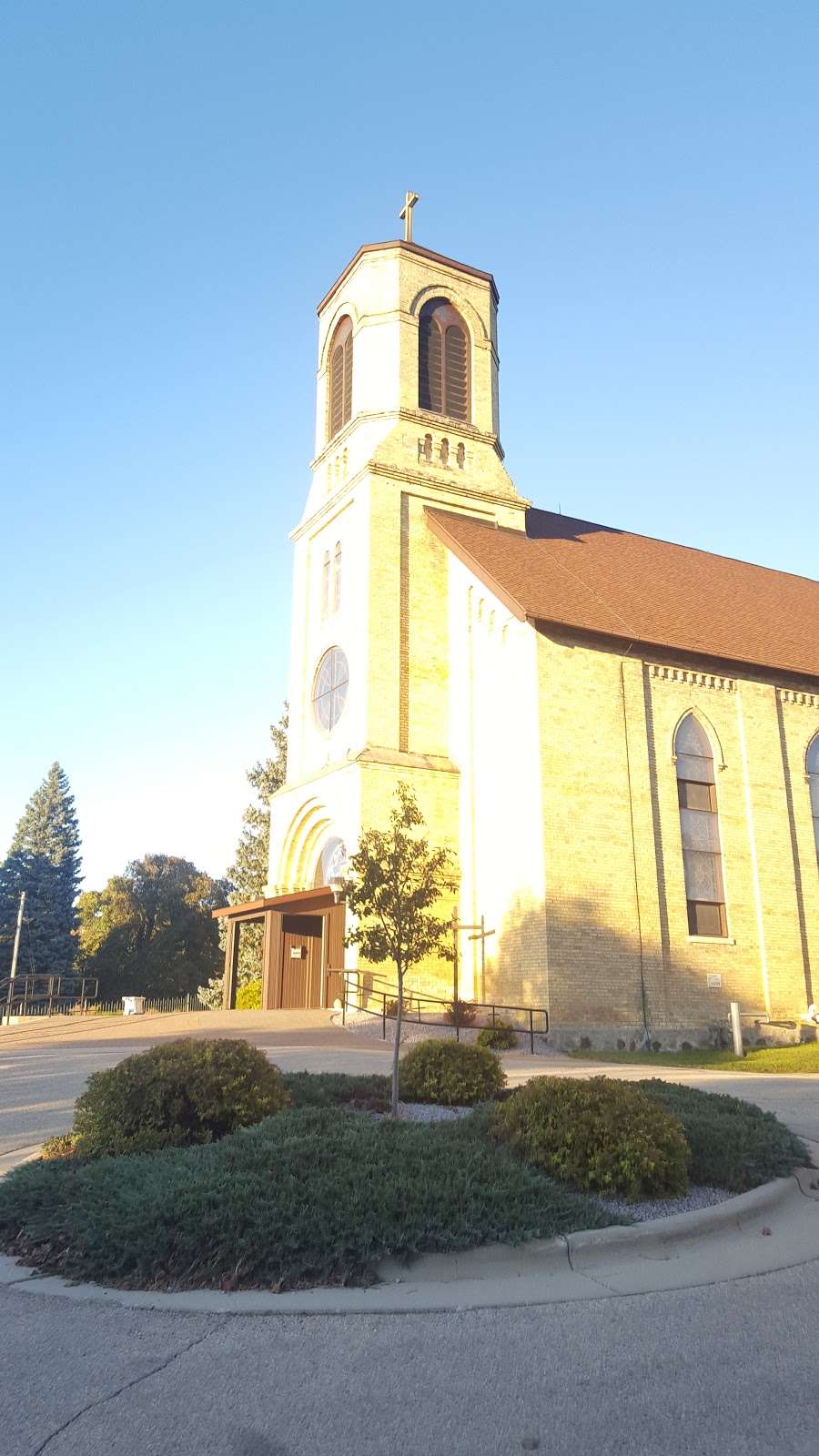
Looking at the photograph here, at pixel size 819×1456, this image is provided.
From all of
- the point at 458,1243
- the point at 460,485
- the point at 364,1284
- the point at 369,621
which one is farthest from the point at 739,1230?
the point at 460,485

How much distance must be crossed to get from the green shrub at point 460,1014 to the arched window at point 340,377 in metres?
19.0

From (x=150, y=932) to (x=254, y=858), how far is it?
20266mm

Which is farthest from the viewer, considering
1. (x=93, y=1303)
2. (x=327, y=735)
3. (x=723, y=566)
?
(x=723, y=566)

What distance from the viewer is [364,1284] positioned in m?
5.42

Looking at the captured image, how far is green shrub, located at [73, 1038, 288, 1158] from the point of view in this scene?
7898mm

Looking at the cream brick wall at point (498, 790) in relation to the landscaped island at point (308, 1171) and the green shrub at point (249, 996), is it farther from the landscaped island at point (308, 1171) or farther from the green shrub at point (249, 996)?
the landscaped island at point (308, 1171)

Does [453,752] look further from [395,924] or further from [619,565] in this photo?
[395,924]

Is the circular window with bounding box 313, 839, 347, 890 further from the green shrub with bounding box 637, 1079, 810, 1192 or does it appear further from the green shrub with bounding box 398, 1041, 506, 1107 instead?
the green shrub with bounding box 637, 1079, 810, 1192

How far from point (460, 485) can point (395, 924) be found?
21.3 meters

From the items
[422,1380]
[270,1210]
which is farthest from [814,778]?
[422,1380]

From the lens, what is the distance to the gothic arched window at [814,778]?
1049 inches

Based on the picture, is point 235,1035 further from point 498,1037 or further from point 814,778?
point 814,778

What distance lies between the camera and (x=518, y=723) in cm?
2380

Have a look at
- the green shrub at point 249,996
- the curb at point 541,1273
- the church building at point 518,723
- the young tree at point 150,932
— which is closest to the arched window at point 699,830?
the church building at point 518,723
